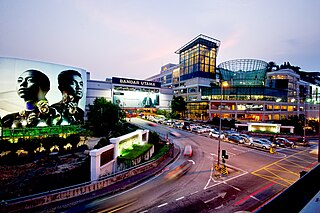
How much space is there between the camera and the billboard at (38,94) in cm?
4731

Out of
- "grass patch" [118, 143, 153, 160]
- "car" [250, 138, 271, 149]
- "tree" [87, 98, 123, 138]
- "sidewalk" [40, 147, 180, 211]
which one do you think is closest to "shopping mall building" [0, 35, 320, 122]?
"tree" [87, 98, 123, 138]

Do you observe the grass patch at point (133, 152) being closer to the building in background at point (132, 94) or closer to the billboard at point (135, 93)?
the building in background at point (132, 94)

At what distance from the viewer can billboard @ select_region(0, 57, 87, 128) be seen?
47312mm

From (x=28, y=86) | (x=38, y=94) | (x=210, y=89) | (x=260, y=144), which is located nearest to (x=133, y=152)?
(x=260, y=144)

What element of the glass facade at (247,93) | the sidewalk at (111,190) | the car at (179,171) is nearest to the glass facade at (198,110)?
the glass facade at (247,93)

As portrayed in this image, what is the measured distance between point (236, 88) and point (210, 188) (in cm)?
6306

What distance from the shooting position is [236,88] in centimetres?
7019

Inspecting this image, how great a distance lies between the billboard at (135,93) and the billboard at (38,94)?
24.5 m

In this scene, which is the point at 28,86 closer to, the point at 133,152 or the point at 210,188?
the point at 133,152

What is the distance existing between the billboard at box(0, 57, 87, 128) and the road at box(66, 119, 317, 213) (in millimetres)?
47792

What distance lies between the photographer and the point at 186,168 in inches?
784

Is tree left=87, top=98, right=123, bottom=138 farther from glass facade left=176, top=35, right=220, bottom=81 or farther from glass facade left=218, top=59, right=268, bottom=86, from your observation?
glass facade left=218, top=59, right=268, bottom=86

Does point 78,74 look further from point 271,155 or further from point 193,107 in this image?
point 271,155

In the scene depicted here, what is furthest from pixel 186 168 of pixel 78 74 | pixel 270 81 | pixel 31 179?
pixel 270 81
